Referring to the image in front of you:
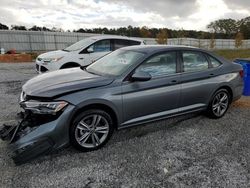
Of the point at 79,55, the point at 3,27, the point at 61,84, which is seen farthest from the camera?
the point at 3,27

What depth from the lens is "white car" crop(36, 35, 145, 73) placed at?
7556mm

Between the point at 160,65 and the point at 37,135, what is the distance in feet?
7.55

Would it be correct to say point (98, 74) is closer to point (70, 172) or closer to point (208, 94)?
point (70, 172)

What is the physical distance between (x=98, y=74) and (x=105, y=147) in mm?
1209

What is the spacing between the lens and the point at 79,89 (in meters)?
3.32

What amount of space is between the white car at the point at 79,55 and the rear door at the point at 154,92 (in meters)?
4.28

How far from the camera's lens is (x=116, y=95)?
3527 millimetres

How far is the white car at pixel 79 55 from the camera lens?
756 cm

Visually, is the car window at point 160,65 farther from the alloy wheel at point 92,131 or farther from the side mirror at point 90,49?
the side mirror at point 90,49

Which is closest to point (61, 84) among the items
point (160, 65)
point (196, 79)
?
point (160, 65)

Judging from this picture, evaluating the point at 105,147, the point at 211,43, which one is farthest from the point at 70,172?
the point at 211,43

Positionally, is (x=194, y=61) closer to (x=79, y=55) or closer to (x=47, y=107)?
(x=47, y=107)

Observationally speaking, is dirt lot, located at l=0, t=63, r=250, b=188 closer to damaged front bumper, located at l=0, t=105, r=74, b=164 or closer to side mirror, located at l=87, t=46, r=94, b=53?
damaged front bumper, located at l=0, t=105, r=74, b=164

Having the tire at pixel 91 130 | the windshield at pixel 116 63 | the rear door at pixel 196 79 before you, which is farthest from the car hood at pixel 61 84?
the rear door at pixel 196 79
